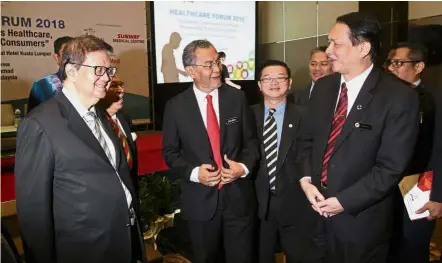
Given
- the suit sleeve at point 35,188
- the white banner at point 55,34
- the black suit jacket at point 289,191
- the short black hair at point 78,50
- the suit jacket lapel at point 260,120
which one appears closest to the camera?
Answer: the suit sleeve at point 35,188

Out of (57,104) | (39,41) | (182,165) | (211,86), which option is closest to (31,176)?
(57,104)

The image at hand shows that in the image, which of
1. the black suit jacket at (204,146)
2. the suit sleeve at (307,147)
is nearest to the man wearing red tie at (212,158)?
the black suit jacket at (204,146)

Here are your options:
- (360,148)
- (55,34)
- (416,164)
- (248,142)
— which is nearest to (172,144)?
(248,142)

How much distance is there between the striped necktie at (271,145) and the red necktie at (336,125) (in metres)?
0.59

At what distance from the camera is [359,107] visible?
1.59 m

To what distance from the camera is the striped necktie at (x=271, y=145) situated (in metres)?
2.28

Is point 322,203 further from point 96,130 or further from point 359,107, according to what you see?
point 96,130

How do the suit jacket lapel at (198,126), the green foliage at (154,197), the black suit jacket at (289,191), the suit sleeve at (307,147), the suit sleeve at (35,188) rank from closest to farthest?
1. the suit sleeve at (35,188)
2. the suit sleeve at (307,147)
3. the suit jacket lapel at (198,126)
4. the black suit jacket at (289,191)
5. the green foliage at (154,197)

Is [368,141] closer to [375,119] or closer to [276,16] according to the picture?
[375,119]

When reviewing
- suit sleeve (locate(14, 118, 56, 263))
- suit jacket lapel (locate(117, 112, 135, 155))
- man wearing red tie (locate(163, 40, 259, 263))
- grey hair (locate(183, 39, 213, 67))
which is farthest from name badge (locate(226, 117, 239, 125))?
suit sleeve (locate(14, 118, 56, 263))

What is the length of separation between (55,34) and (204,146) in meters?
2.42

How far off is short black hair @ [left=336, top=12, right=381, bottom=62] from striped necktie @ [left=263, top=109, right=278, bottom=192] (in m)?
0.82

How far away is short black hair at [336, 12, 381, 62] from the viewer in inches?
63.9

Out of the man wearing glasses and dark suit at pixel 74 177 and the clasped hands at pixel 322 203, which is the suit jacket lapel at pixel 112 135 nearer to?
the man wearing glasses and dark suit at pixel 74 177
